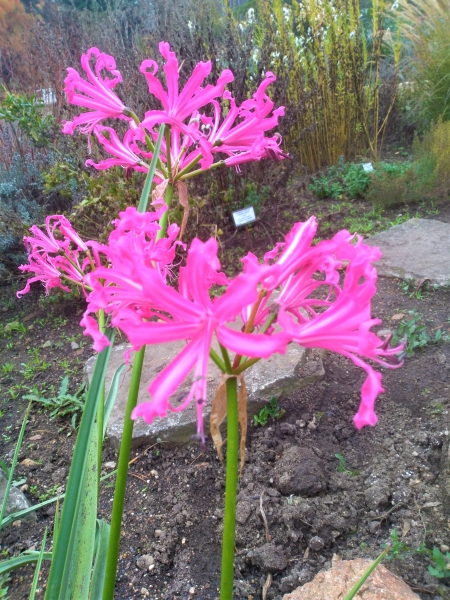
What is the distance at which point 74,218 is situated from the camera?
3008 mm

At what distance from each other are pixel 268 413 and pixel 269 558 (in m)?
0.66

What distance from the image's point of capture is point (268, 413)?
6.63 ft

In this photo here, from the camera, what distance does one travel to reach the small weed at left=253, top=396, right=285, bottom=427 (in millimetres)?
1994

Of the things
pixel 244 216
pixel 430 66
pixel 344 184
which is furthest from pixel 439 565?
pixel 430 66

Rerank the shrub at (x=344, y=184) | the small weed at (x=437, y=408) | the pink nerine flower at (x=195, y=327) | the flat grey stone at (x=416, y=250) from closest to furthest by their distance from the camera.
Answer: the pink nerine flower at (x=195, y=327), the small weed at (x=437, y=408), the flat grey stone at (x=416, y=250), the shrub at (x=344, y=184)

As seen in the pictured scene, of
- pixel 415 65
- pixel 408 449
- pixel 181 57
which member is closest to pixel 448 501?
pixel 408 449

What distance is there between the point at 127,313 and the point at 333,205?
3992 millimetres

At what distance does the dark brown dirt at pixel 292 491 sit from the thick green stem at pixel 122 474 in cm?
56

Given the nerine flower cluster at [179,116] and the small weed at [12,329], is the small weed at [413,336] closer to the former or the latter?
the nerine flower cluster at [179,116]

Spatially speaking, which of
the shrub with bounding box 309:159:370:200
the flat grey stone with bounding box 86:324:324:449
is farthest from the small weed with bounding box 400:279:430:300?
the shrub with bounding box 309:159:370:200

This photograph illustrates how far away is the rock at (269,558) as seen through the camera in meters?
1.41

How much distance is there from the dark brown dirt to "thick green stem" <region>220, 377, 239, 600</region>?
0.76 m

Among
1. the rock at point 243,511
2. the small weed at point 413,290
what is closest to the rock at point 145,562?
the rock at point 243,511

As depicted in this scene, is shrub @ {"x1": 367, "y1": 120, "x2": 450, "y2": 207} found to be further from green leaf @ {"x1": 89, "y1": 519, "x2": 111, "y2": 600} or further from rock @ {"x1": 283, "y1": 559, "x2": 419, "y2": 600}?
green leaf @ {"x1": 89, "y1": 519, "x2": 111, "y2": 600}
